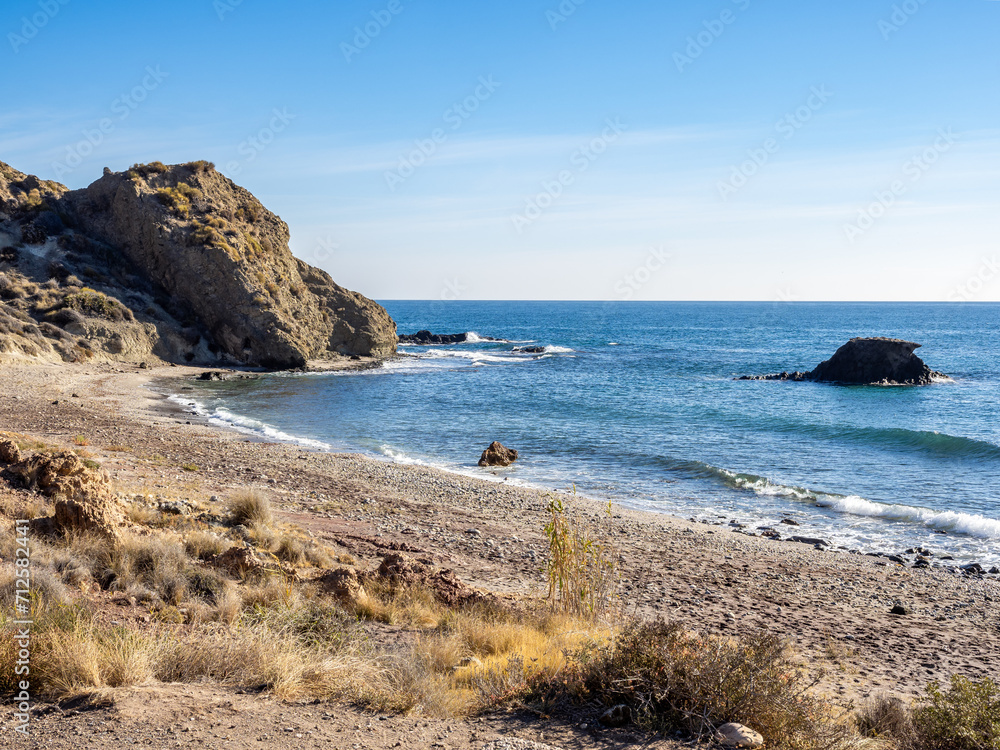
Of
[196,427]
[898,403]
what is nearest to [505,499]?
[196,427]

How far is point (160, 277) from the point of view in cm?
5059

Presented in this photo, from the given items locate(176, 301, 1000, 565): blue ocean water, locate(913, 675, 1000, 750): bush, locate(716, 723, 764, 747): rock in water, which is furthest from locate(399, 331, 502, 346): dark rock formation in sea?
locate(716, 723, 764, 747): rock in water

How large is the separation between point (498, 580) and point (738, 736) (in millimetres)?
6028

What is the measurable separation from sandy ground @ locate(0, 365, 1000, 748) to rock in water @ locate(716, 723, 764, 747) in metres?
0.35

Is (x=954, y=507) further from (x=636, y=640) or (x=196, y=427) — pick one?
(x=196, y=427)

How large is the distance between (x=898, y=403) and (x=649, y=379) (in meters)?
15.4

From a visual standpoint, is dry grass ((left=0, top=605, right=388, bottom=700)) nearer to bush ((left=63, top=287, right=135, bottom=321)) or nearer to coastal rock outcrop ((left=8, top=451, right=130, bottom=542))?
coastal rock outcrop ((left=8, top=451, right=130, bottom=542))

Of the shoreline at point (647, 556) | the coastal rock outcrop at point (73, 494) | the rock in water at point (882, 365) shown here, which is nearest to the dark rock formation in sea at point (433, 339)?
the rock in water at point (882, 365)

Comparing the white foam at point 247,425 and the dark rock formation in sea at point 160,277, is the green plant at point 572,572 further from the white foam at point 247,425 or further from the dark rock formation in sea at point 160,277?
the dark rock formation in sea at point 160,277

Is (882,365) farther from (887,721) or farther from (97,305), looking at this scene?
(97,305)

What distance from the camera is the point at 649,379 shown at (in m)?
47.0

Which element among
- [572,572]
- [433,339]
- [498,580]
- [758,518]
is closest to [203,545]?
[498,580]

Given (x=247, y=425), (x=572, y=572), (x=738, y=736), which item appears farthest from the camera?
(x=247, y=425)

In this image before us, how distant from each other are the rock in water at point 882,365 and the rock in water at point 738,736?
4608 centimetres
